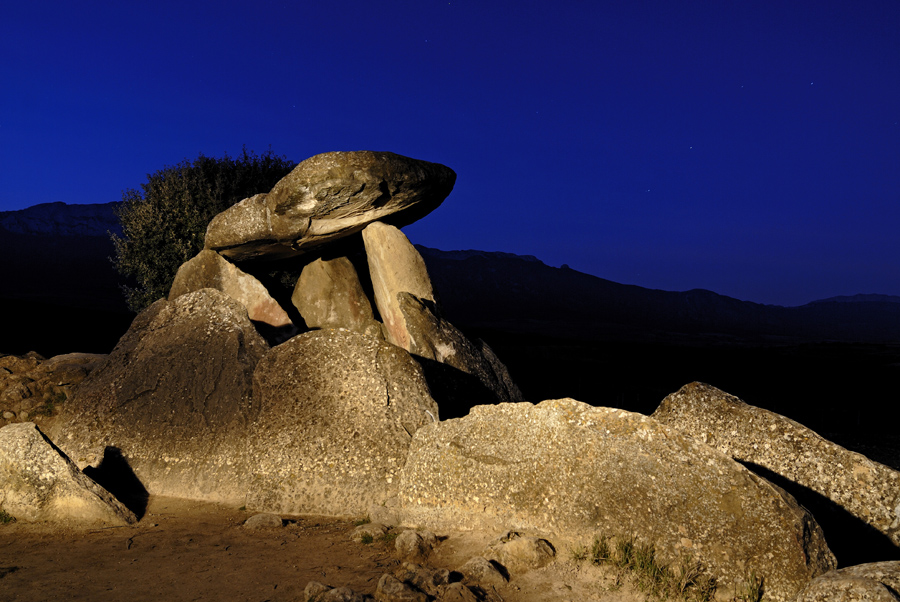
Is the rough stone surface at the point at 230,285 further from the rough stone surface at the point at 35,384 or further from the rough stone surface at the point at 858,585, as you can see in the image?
the rough stone surface at the point at 858,585

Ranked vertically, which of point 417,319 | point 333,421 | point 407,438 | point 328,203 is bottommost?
point 407,438

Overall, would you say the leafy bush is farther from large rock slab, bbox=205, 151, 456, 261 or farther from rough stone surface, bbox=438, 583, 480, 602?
rough stone surface, bbox=438, 583, 480, 602

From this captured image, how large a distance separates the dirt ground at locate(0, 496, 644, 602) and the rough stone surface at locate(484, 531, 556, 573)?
0.23 feet

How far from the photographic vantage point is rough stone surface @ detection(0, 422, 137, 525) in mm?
5945

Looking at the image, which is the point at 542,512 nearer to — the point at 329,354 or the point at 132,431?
the point at 329,354

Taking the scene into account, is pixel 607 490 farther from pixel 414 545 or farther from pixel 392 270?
pixel 392 270

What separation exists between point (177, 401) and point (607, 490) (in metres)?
5.43

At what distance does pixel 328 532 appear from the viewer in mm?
5730

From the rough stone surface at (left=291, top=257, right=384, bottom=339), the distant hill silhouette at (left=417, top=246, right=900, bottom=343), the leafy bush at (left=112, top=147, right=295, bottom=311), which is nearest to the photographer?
the rough stone surface at (left=291, top=257, right=384, bottom=339)

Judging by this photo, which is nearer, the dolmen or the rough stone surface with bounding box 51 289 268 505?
the dolmen

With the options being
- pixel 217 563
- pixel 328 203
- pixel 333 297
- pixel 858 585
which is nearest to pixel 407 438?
pixel 217 563

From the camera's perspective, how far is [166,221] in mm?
15836

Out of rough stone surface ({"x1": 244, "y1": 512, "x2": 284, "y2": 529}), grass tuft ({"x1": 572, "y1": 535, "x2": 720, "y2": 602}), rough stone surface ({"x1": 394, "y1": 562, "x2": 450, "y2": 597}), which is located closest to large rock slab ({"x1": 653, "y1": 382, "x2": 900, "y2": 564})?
grass tuft ({"x1": 572, "y1": 535, "x2": 720, "y2": 602})

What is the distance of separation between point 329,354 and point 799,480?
199 inches
